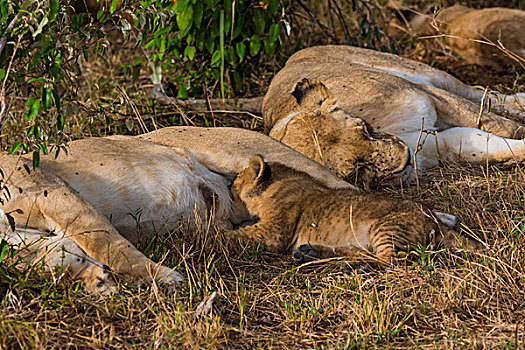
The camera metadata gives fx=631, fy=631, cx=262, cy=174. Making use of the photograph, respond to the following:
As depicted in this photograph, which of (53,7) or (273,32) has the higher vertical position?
(53,7)

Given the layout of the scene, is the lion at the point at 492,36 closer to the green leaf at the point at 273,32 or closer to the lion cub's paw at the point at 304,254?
the green leaf at the point at 273,32

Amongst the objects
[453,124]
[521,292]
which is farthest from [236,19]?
[521,292]

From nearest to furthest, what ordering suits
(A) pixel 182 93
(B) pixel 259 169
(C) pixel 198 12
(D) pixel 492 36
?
(B) pixel 259 169 → (C) pixel 198 12 → (A) pixel 182 93 → (D) pixel 492 36

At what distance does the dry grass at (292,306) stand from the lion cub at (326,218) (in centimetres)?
13

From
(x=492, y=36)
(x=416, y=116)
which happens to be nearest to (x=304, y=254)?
(x=416, y=116)

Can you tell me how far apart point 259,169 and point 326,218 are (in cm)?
55

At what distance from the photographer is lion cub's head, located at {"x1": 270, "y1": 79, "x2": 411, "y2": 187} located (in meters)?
3.97

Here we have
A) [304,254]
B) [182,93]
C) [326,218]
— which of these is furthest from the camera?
[182,93]

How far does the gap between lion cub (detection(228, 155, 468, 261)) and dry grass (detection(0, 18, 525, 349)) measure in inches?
5.1

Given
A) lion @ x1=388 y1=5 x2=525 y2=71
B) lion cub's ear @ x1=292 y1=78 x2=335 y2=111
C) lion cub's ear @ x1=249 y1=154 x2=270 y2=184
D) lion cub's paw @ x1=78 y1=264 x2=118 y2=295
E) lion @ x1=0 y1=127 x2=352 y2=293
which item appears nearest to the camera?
lion cub's paw @ x1=78 y1=264 x2=118 y2=295

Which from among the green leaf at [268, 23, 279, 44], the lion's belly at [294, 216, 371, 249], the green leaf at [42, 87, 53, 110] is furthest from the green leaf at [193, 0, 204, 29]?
the green leaf at [42, 87, 53, 110]

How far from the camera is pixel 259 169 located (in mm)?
3604

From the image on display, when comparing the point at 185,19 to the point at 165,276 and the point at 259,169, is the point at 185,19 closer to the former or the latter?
the point at 259,169

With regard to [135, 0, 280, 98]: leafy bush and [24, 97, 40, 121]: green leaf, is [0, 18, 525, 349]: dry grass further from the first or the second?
[135, 0, 280, 98]: leafy bush
